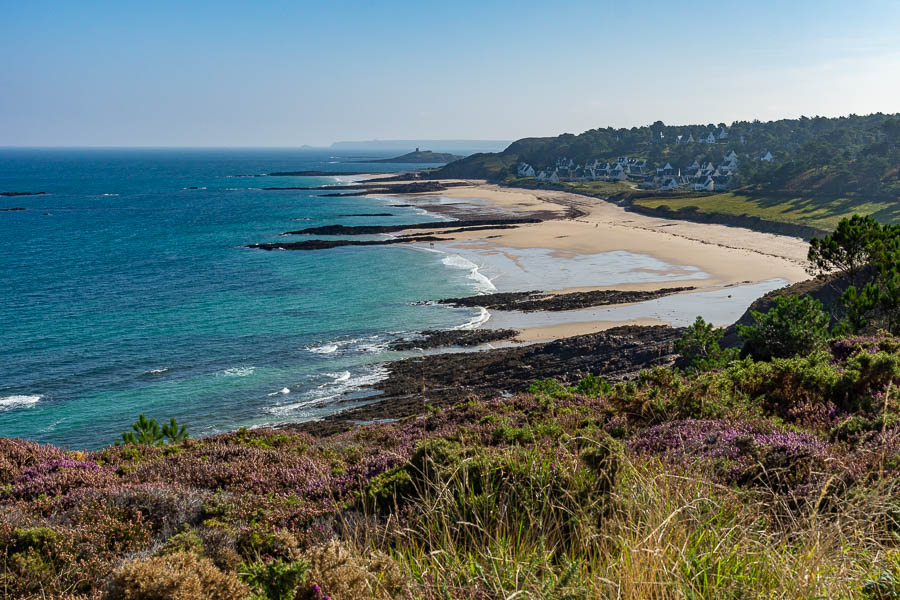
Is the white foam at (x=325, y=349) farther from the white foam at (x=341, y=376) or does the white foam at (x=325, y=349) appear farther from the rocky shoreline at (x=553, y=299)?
the rocky shoreline at (x=553, y=299)

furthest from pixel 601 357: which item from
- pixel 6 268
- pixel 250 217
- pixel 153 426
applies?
pixel 250 217

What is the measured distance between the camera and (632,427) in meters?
7.61

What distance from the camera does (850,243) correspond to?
1778 cm

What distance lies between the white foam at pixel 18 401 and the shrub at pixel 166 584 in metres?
22.3

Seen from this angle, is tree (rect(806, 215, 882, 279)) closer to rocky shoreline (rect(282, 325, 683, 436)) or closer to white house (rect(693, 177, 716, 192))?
rocky shoreline (rect(282, 325, 683, 436))

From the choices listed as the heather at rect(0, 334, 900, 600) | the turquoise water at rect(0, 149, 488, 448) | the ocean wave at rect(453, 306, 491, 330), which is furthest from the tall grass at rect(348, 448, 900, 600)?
the ocean wave at rect(453, 306, 491, 330)

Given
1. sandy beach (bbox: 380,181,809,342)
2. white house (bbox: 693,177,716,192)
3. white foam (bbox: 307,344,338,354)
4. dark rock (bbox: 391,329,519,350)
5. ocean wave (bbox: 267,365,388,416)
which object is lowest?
ocean wave (bbox: 267,365,388,416)

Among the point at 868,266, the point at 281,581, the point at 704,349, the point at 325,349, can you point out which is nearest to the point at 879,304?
the point at 704,349

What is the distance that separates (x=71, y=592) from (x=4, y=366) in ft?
84.7

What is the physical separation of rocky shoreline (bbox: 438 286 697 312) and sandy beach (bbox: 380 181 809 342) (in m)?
1.49

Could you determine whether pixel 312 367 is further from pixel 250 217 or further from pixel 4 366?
pixel 250 217

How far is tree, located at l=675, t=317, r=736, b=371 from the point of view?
14.6 meters

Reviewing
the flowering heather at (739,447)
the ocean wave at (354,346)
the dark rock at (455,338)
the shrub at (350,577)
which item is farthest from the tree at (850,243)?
the shrub at (350,577)

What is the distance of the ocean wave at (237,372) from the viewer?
2392 centimetres
